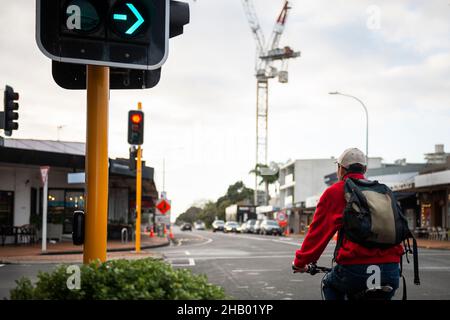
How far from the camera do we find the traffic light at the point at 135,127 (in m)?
18.1

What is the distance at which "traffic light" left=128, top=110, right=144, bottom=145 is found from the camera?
1812cm

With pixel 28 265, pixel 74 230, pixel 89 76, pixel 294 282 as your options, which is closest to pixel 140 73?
pixel 89 76

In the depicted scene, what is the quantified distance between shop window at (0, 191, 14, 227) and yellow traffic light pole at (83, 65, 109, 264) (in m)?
24.4

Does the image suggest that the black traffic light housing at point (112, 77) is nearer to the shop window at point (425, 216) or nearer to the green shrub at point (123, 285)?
the green shrub at point (123, 285)

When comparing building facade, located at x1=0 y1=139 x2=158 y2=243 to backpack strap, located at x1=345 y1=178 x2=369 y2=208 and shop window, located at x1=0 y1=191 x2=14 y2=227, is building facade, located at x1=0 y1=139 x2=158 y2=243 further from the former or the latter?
backpack strap, located at x1=345 y1=178 x2=369 y2=208

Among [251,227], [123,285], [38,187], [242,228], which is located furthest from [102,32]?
[242,228]

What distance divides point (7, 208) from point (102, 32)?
25.1 meters

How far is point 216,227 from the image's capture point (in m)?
83.3

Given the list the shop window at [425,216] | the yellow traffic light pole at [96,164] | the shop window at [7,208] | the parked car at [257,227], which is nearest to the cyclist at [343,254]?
the yellow traffic light pole at [96,164]

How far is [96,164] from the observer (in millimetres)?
4223

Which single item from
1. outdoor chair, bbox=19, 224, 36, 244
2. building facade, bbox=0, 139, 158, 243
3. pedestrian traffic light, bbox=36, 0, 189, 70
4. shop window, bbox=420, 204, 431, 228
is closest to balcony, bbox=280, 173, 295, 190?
shop window, bbox=420, 204, 431, 228

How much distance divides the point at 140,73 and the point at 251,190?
480 feet

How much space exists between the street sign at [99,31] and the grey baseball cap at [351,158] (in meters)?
1.37

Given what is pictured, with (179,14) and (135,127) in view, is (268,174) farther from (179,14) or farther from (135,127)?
(179,14)
